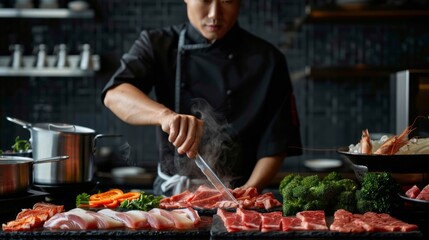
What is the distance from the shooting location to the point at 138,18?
5914 millimetres

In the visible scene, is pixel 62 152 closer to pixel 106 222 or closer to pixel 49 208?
pixel 49 208

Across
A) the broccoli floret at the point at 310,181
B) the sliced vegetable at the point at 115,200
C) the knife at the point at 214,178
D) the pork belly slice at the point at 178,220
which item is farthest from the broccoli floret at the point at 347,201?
the sliced vegetable at the point at 115,200

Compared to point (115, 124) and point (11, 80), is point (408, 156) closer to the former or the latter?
point (115, 124)

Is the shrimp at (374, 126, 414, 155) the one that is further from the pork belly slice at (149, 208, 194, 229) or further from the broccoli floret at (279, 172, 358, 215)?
the pork belly slice at (149, 208, 194, 229)

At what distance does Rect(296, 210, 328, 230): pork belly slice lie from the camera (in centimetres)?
211

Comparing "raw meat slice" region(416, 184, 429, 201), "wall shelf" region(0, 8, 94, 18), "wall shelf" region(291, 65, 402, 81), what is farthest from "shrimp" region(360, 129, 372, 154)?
"wall shelf" region(0, 8, 94, 18)

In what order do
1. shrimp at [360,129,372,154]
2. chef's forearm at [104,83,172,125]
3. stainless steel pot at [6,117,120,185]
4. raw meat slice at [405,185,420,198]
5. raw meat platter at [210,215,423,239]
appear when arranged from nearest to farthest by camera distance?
1. raw meat platter at [210,215,423,239]
2. raw meat slice at [405,185,420,198]
3. shrimp at [360,129,372,154]
4. stainless steel pot at [6,117,120,185]
5. chef's forearm at [104,83,172,125]

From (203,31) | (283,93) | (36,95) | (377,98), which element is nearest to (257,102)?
(283,93)

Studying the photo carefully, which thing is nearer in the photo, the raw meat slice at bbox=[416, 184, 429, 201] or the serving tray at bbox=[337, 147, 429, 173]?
the raw meat slice at bbox=[416, 184, 429, 201]

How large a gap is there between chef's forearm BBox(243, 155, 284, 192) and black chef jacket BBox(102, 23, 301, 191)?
0.06 m

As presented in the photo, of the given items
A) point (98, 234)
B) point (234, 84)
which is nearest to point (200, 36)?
point (234, 84)

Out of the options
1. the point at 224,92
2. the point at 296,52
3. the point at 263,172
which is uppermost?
the point at 296,52

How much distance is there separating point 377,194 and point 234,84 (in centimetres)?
148

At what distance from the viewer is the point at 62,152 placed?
2.74 metres
